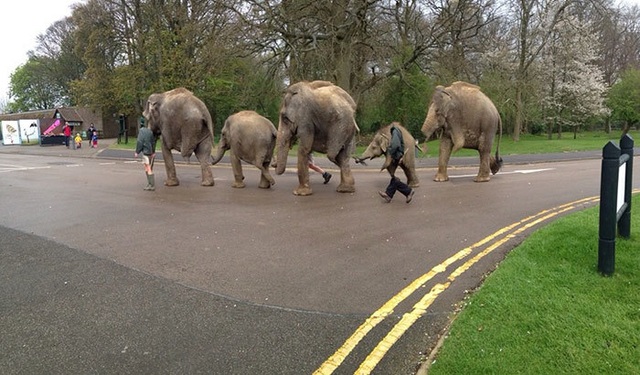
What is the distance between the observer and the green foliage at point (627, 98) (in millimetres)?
36125

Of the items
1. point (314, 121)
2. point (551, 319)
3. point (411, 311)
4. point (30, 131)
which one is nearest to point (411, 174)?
point (314, 121)

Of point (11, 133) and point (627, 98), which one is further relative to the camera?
point (11, 133)

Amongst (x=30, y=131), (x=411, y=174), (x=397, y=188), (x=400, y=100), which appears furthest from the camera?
(x=30, y=131)

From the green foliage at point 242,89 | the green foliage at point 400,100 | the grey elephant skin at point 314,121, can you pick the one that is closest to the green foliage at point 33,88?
the green foliage at point 242,89

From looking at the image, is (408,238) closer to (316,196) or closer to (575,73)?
(316,196)

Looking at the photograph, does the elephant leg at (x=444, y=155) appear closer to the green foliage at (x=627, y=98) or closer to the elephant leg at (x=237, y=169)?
the elephant leg at (x=237, y=169)

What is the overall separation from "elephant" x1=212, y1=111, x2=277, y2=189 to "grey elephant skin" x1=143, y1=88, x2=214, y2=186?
805mm

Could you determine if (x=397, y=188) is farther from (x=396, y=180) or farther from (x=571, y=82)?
(x=571, y=82)

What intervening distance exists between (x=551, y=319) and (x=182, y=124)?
34.1 feet

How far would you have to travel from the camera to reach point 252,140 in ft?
37.4

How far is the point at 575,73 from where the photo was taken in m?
38.8

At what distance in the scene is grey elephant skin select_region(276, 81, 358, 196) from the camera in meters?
9.94

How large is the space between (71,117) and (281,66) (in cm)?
4456

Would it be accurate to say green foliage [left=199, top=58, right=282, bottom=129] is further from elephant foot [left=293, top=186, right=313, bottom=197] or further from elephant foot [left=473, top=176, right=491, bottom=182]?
elephant foot [left=293, top=186, right=313, bottom=197]
